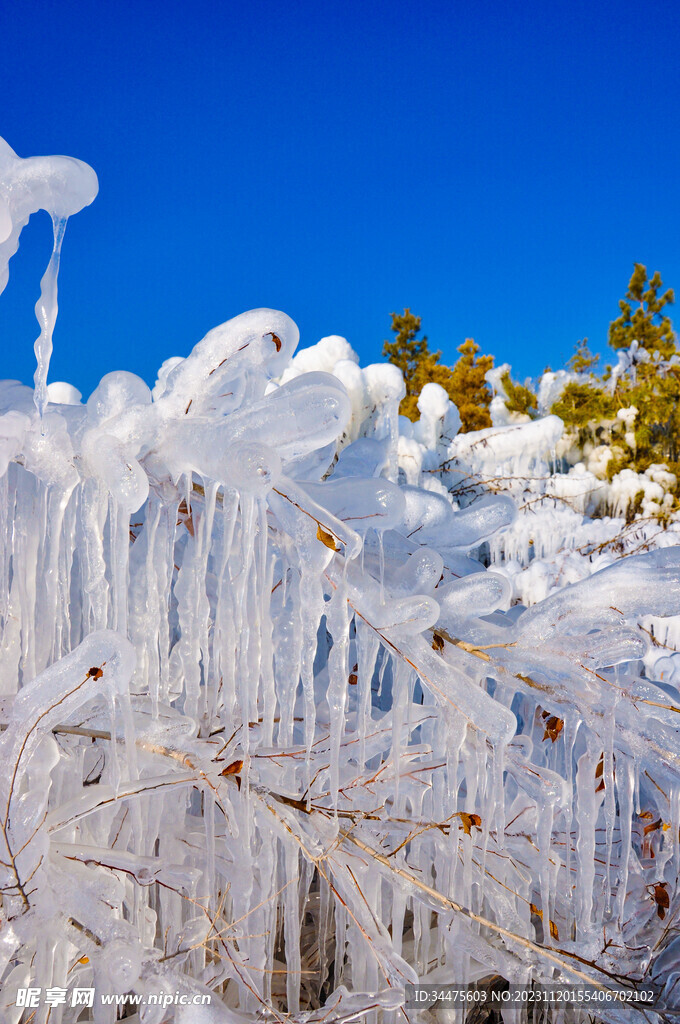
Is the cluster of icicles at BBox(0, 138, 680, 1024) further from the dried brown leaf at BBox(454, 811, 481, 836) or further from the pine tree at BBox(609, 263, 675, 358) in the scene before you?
the pine tree at BBox(609, 263, 675, 358)

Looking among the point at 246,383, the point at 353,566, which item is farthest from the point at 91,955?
the point at 246,383

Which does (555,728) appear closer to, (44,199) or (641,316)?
(44,199)

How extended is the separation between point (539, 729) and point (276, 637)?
3.56ft

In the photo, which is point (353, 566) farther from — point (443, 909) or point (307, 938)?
point (307, 938)

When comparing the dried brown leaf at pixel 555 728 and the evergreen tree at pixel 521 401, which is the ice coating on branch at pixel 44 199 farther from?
the evergreen tree at pixel 521 401

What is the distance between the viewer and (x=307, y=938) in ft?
7.16

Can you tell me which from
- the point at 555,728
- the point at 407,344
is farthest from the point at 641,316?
the point at 555,728

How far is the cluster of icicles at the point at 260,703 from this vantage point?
4.11 ft

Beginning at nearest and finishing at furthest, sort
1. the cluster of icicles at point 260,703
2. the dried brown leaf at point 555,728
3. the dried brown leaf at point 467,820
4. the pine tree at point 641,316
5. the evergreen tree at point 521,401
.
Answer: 1. the cluster of icicles at point 260,703
2. the dried brown leaf at point 467,820
3. the dried brown leaf at point 555,728
4. the evergreen tree at point 521,401
5. the pine tree at point 641,316

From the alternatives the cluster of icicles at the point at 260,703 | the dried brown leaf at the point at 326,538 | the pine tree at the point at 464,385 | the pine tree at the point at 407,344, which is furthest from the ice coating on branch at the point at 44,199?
the pine tree at the point at 407,344

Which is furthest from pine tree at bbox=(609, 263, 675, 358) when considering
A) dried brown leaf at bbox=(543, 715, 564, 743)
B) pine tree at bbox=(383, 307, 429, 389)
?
dried brown leaf at bbox=(543, 715, 564, 743)

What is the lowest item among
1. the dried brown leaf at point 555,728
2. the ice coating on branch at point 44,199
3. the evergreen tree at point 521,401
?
the dried brown leaf at point 555,728

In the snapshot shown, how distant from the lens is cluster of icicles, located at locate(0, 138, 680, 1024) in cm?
125

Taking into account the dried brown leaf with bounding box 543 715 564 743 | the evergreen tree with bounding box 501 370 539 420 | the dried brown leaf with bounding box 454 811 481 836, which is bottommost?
the dried brown leaf with bounding box 454 811 481 836
